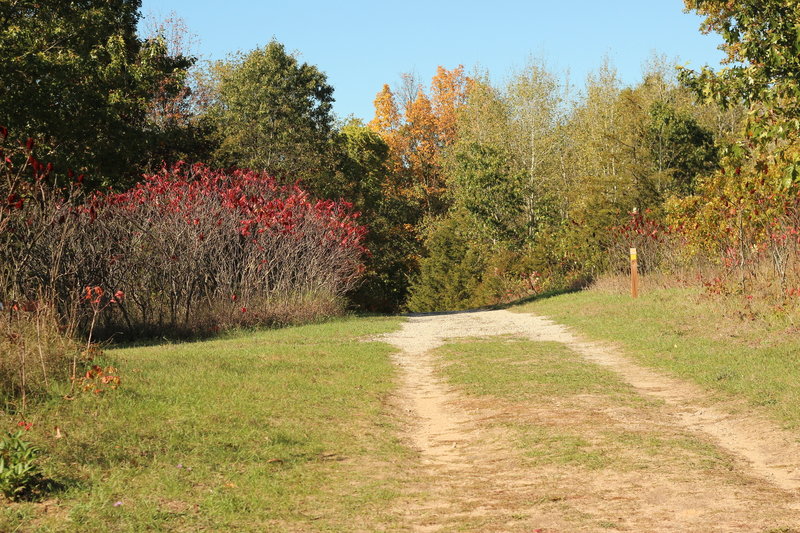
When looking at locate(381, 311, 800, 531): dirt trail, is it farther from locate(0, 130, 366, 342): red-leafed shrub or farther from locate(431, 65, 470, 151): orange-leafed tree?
locate(431, 65, 470, 151): orange-leafed tree

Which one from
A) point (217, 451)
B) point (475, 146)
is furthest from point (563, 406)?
point (475, 146)

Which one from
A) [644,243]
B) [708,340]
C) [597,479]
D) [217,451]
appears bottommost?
[597,479]

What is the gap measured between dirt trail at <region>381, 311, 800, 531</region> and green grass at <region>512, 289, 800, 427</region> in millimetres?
544

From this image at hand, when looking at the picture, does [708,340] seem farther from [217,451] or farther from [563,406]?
[217,451]

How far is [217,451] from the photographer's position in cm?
748

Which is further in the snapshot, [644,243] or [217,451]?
[644,243]

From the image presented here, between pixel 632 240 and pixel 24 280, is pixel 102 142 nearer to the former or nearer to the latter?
pixel 24 280

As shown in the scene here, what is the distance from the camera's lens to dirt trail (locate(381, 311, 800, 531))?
5660 mm

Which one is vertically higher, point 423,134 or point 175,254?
point 423,134

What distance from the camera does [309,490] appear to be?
6617 mm

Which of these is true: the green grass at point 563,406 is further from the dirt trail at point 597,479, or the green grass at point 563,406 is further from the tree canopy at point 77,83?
the tree canopy at point 77,83

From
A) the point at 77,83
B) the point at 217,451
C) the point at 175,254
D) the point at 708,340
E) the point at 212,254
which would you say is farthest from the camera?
the point at 77,83

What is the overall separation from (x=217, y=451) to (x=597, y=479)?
3204 mm

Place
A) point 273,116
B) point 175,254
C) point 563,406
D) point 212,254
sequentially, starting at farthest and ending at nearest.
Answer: point 273,116 < point 212,254 < point 175,254 < point 563,406
